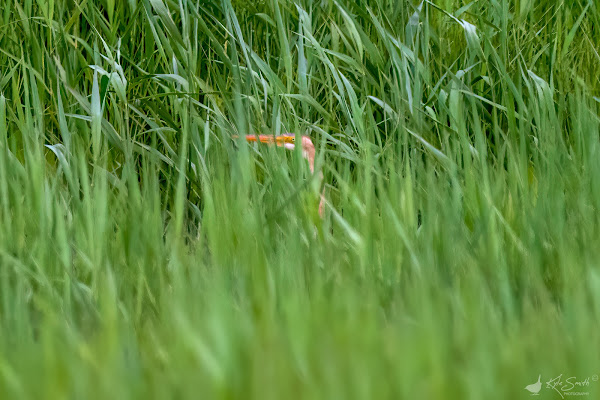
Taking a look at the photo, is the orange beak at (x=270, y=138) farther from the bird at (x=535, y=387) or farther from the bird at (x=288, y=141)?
the bird at (x=535, y=387)

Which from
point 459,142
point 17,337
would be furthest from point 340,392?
point 459,142

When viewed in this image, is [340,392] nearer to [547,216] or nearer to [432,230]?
[432,230]

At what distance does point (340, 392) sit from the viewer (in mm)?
760

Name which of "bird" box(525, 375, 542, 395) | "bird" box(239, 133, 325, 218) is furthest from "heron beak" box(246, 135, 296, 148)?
"bird" box(525, 375, 542, 395)

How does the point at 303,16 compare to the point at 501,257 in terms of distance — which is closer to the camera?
the point at 501,257

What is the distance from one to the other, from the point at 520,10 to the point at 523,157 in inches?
34.6
